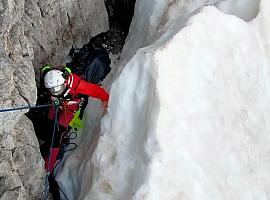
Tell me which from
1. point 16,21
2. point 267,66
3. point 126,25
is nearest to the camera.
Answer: point 16,21

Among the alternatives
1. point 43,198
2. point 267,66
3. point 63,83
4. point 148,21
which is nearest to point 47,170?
point 43,198

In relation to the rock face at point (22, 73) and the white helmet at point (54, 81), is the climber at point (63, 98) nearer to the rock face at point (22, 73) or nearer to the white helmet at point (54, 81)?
the white helmet at point (54, 81)

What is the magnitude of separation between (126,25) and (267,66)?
10.6ft

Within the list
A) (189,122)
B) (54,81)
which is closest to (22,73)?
(54,81)

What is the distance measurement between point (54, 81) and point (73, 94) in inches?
16.1

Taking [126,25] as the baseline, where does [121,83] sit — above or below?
below

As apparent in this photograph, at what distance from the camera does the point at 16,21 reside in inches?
210

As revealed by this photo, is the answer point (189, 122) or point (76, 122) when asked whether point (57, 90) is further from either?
point (189, 122)

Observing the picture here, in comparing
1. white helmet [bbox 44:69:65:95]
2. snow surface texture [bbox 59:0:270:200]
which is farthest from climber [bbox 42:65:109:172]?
snow surface texture [bbox 59:0:270:200]

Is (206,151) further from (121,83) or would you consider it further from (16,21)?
(16,21)

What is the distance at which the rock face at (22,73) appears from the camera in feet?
16.4

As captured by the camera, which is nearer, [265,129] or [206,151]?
Answer: [206,151]

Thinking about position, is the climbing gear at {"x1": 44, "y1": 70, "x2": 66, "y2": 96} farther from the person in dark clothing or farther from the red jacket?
the red jacket

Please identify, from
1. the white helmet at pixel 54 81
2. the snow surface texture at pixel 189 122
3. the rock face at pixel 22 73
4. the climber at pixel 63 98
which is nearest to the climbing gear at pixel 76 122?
the climber at pixel 63 98
